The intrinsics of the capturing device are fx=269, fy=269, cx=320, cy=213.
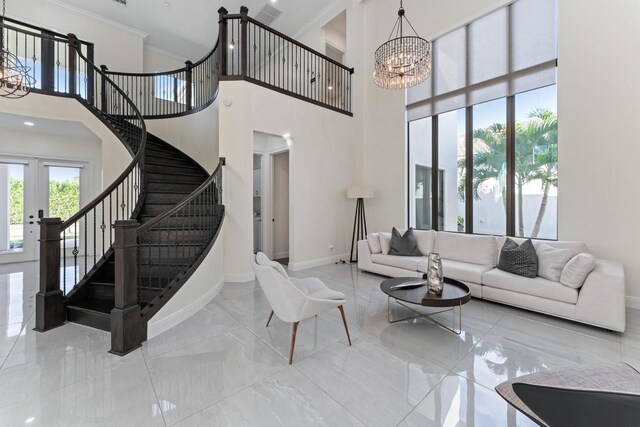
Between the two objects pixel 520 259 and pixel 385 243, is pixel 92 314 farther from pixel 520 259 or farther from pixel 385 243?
pixel 520 259

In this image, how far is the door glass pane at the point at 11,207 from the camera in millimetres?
5762

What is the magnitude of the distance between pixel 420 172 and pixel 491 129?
137 cm

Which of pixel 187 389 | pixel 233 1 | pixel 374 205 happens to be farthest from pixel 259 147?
pixel 187 389

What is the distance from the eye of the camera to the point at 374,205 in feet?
19.6

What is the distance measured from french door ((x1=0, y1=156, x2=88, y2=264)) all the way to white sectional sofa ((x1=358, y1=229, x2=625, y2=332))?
6.83 m

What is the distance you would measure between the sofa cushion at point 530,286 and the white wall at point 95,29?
920cm

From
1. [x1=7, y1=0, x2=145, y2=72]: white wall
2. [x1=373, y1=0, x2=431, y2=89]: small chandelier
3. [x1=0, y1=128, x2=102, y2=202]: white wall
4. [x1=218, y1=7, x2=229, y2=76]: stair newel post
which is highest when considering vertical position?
[x1=7, y1=0, x2=145, y2=72]: white wall

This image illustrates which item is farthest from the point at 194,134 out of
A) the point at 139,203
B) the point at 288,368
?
the point at 288,368

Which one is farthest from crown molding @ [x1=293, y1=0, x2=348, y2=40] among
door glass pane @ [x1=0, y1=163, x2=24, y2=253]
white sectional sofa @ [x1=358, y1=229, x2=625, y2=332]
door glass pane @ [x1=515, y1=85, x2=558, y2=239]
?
door glass pane @ [x1=0, y1=163, x2=24, y2=253]

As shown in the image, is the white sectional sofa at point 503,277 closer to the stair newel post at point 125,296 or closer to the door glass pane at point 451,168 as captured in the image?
the door glass pane at point 451,168

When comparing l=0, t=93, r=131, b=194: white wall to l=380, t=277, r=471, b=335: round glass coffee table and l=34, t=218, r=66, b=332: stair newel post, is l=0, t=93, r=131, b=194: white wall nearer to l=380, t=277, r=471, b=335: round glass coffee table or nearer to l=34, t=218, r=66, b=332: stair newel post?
l=34, t=218, r=66, b=332: stair newel post

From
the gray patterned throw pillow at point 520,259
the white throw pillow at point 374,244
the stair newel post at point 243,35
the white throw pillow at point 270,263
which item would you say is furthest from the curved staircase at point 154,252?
the gray patterned throw pillow at point 520,259

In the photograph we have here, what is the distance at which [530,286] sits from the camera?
3.09 m

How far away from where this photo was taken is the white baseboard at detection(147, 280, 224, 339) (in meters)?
2.58
